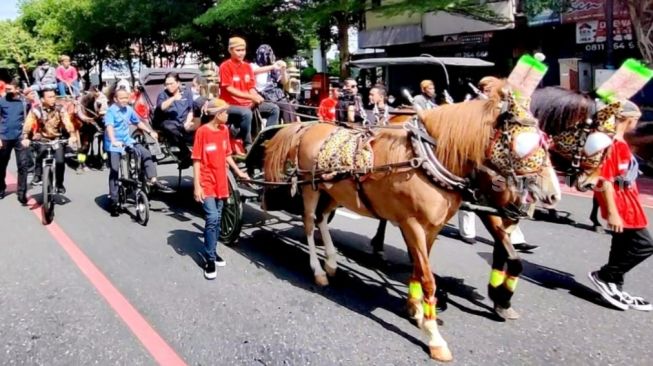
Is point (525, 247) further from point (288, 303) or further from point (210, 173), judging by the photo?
point (210, 173)

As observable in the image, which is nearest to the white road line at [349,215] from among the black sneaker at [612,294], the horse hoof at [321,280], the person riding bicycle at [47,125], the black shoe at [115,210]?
the horse hoof at [321,280]

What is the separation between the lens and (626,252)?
15.7ft

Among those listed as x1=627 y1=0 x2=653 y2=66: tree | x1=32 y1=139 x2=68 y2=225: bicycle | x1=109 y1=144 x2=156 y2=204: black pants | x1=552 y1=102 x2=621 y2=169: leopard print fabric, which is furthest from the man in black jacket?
x1=627 y1=0 x2=653 y2=66: tree

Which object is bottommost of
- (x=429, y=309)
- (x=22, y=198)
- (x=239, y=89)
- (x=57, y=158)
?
(x=429, y=309)

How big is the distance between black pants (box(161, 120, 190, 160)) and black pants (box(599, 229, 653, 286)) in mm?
5209

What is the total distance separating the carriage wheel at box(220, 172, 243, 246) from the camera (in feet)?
21.4

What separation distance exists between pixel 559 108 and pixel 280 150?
268cm

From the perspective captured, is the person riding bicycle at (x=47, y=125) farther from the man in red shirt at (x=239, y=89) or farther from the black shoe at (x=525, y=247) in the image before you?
the black shoe at (x=525, y=247)

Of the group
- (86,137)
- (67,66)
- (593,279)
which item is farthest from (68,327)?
(67,66)

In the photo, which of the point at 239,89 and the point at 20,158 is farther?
the point at 20,158

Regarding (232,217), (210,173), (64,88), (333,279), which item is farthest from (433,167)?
(64,88)

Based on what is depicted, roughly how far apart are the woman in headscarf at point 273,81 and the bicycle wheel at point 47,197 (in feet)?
9.95

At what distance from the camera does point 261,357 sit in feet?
13.5

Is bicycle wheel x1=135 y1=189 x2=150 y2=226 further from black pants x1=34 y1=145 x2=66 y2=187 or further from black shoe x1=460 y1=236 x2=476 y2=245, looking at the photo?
black shoe x1=460 y1=236 x2=476 y2=245
